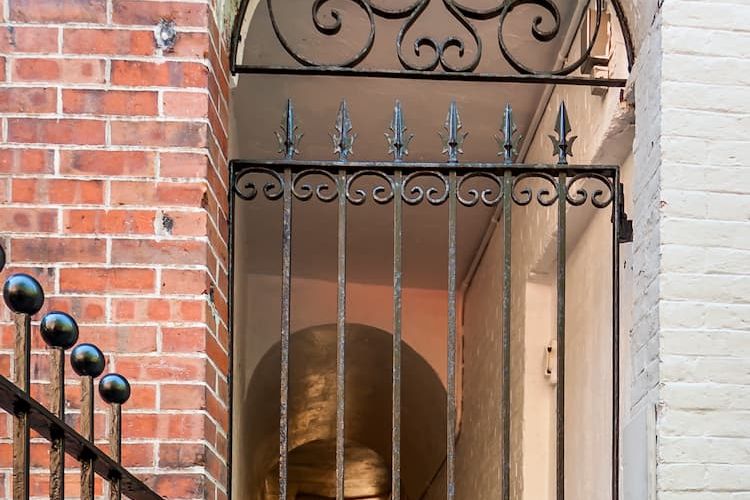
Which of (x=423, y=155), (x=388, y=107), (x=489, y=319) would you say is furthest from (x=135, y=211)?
(x=489, y=319)

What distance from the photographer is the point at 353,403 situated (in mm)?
9531

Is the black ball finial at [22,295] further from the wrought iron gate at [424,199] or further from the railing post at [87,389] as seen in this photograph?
the wrought iron gate at [424,199]

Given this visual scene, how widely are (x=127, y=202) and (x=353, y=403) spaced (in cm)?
671

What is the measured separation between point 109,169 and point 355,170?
0.69 metres

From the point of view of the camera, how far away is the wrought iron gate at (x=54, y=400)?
183 cm

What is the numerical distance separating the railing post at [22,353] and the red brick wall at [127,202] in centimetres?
99

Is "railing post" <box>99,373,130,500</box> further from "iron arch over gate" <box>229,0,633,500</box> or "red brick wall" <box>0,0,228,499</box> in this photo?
"iron arch over gate" <box>229,0,633,500</box>

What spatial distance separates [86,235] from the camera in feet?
9.62

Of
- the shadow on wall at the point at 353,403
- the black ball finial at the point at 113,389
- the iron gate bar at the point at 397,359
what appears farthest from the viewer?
the shadow on wall at the point at 353,403

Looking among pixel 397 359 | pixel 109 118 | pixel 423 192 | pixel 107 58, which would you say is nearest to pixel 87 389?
pixel 109 118

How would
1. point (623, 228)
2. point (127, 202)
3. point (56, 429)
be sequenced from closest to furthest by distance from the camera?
point (56, 429)
point (127, 202)
point (623, 228)

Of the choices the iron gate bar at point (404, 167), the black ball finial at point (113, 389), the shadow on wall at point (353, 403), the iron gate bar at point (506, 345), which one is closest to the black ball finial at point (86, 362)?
the black ball finial at point (113, 389)

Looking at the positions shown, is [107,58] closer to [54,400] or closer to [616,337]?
[54,400]

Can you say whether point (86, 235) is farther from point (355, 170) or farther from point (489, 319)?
point (489, 319)
